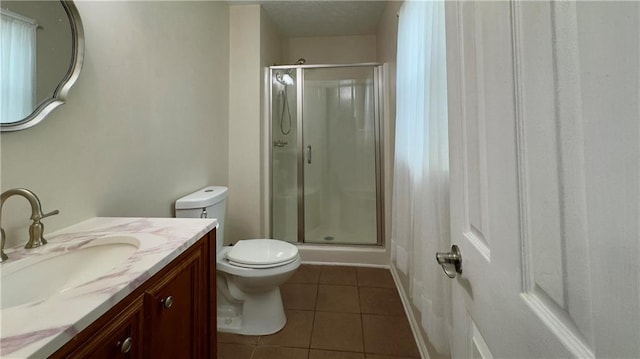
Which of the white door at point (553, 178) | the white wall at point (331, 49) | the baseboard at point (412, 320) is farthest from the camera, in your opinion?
the white wall at point (331, 49)

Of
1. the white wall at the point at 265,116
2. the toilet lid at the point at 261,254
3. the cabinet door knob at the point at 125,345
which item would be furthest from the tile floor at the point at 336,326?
the cabinet door knob at the point at 125,345

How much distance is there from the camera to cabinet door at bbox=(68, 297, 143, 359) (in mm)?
491

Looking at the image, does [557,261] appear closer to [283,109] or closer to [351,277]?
[351,277]

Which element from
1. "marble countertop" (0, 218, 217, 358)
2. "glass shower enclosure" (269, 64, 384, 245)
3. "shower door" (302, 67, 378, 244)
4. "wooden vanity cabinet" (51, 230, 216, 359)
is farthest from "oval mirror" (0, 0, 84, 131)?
"shower door" (302, 67, 378, 244)

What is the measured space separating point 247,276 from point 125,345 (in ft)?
3.03

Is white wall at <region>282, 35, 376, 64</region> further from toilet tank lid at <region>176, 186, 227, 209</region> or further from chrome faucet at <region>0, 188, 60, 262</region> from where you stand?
chrome faucet at <region>0, 188, 60, 262</region>

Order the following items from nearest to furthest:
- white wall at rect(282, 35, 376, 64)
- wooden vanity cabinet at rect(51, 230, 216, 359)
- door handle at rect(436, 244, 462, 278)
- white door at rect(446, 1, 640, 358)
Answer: white door at rect(446, 1, 640, 358) < wooden vanity cabinet at rect(51, 230, 216, 359) < door handle at rect(436, 244, 462, 278) < white wall at rect(282, 35, 376, 64)

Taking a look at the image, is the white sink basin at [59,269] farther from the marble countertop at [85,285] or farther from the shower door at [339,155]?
the shower door at [339,155]

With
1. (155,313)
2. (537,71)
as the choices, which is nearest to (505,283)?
(537,71)

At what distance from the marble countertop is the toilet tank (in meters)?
0.48

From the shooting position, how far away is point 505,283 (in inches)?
17.3

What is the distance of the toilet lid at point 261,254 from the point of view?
4.93ft

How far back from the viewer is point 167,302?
0.73 meters

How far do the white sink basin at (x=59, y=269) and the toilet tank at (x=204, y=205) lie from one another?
2.12 ft
